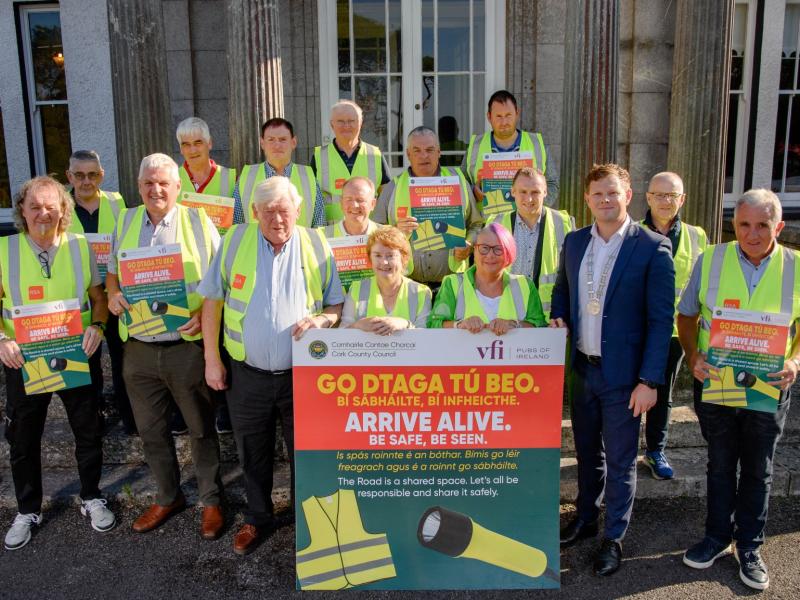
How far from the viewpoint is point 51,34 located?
8125 mm

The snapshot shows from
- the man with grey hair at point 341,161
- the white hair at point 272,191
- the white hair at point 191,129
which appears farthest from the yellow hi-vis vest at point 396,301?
the white hair at point 191,129

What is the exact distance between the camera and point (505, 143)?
17.2 feet

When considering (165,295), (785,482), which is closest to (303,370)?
(165,295)

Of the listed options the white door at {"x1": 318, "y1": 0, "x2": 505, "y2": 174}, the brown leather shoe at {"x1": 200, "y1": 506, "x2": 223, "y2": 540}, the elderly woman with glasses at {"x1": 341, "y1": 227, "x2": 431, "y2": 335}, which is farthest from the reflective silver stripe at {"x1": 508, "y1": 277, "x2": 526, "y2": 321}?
the white door at {"x1": 318, "y1": 0, "x2": 505, "y2": 174}

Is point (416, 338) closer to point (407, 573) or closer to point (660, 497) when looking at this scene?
point (407, 573)

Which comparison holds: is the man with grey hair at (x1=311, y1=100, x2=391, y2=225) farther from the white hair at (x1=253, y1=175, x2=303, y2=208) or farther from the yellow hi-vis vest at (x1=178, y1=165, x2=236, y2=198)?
the white hair at (x1=253, y1=175, x2=303, y2=208)

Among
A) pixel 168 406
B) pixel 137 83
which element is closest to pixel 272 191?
pixel 168 406

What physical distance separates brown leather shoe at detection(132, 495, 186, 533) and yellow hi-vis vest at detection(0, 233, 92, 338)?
1.27m

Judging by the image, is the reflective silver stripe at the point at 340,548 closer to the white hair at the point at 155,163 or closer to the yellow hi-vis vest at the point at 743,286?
the yellow hi-vis vest at the point at 743,286

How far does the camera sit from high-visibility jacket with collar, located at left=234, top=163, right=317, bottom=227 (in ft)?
15.4

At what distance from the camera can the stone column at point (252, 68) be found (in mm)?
5668

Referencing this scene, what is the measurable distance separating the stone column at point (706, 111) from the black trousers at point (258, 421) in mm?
4117

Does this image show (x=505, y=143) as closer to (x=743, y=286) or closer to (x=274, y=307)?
(x=743, y=286)

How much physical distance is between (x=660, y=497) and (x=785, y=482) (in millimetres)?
849
